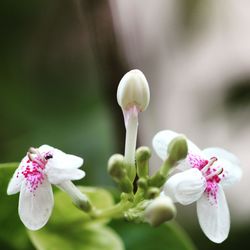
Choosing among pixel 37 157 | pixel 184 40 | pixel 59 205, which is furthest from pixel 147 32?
pixel 37 157

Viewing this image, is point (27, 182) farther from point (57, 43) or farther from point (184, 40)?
point (184, 40)

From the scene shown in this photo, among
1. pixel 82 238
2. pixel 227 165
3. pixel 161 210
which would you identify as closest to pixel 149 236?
pixel 82 238

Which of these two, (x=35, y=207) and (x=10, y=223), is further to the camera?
(x=10, y=223)

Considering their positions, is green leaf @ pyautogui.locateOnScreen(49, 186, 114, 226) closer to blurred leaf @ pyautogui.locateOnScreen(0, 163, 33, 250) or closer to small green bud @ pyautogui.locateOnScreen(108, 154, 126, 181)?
blurred leaf @ pyautogui.locateOnScreen(0, 163, 33, 250)

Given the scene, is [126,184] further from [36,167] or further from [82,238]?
[82,238]

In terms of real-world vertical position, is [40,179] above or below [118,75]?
below

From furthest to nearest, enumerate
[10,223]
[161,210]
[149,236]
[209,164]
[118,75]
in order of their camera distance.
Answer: [118,75]
[149,236]
[10,223]
[209,164]
[161,210]

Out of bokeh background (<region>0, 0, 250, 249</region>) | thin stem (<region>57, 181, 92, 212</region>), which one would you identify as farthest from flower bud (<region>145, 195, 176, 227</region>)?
bokeh background (<region>0, 0, 250, 249</region>)
